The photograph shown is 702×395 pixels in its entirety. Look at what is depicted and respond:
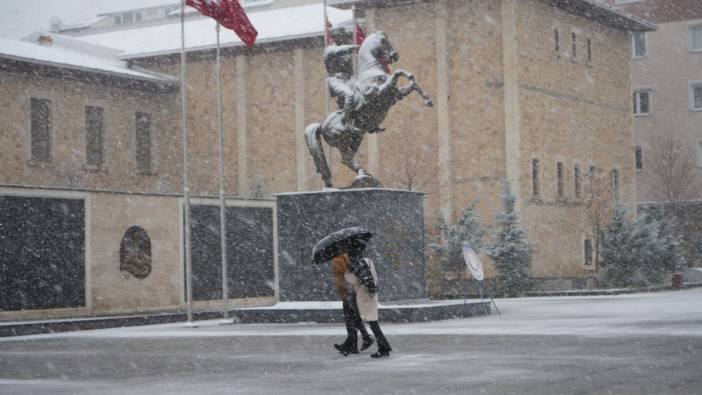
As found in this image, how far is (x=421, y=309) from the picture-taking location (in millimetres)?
23734

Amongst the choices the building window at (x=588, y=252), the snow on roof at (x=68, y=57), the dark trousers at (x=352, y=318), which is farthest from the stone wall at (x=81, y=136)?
the dark trousers at (x=352, y=318)

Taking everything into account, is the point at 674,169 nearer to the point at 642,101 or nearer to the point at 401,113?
the point at 642,101

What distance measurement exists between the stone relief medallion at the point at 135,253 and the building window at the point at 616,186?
25.4m

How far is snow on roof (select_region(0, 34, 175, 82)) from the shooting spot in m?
44.2

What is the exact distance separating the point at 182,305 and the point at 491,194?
1457 cm

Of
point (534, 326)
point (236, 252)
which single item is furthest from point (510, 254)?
point (534, 326)

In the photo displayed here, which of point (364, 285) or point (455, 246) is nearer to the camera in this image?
point (364, 285)

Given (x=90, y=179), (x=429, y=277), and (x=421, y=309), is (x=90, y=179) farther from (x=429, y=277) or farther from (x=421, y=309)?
(x=421, y=309)

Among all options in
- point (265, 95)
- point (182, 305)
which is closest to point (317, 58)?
point (265, 95)

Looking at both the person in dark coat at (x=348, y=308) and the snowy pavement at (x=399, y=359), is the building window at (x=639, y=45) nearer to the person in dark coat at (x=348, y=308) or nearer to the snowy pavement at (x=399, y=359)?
the snowy pavement at (x=399, y=359)

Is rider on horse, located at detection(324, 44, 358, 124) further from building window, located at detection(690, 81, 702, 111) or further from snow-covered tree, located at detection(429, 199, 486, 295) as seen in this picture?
building window, located at detection(690, 81, 702, 111)

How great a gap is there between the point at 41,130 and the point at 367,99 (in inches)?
947

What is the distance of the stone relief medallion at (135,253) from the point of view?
3203cm

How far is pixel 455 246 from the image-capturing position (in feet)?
135
